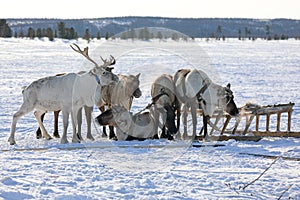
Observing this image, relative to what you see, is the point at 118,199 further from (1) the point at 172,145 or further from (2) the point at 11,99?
(2) the point at 11,99

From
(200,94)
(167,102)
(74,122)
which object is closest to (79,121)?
(74,122)

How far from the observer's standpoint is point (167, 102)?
11.1 metres

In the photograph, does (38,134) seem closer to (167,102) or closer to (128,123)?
(128,123)

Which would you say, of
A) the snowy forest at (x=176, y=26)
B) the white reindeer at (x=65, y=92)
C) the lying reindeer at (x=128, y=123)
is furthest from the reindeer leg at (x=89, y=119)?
the snowy forest at (x=176, y=26)

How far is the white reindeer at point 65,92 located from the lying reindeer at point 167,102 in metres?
0.99

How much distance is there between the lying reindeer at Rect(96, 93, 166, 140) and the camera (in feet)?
36.4

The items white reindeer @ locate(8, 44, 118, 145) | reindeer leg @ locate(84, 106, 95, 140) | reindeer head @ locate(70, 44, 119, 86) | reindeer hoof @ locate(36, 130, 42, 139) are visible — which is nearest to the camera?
white reindeer @ locate(8, 44, 118, 145)

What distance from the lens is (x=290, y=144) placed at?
1048 centimetres

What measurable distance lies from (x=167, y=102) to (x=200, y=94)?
68 centimetres

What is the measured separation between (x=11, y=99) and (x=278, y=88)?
1030 cm

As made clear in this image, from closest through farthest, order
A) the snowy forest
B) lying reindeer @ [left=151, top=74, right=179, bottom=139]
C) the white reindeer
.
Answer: the white reindeer
lying reindeer @ [left=151, top=74, right=179, bottom=139]
the snowy forest

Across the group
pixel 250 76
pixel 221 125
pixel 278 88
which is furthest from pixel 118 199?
pixel 250 76

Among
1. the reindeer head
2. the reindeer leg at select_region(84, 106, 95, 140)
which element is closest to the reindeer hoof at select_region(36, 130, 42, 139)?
the reindeer leg at select_region(84, 106, 95, 140)

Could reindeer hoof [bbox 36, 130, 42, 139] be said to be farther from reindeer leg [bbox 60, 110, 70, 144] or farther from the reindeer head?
the reindeer head
